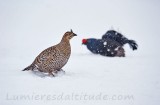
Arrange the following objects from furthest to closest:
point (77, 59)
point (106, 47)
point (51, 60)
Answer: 1. point (106, 47)
2. point (77, 59)
3. point (51, 60)

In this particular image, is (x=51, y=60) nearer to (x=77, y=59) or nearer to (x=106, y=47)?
(x=77, y=59)

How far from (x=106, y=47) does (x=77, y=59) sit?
1.50m

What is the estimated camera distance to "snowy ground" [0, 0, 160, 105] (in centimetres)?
529

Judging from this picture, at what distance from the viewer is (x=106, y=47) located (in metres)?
9.69

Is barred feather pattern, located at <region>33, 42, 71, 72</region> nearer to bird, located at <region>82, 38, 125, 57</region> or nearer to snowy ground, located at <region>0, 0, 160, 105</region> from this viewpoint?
snowy ground, located at <region>0, 0, 160, 105</region>

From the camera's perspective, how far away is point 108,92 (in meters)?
5.52

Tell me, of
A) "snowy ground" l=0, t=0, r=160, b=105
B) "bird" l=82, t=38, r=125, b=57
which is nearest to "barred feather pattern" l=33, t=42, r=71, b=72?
"snowy ground" l=0, t=0, r=160, b=105

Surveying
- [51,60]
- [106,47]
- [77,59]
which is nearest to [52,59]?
[51,60]

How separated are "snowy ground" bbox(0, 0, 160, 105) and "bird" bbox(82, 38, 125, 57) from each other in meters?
0.26

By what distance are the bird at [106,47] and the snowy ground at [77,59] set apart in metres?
0.26

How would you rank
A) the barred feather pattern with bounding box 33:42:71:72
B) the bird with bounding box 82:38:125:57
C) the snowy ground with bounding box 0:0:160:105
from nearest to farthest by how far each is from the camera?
the snowy ground with bounding box 0:0:160:105
the barred feather pattern with bounding box 33:42:71:72
the bird with bounding box 82:38:125:57

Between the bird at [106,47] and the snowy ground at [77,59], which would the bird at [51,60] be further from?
the bird at [106,47]

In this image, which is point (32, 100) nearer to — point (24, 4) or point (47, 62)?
point (47, 62)

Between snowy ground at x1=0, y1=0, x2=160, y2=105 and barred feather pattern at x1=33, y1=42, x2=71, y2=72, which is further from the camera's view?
barred feather pattern at x1=33, y1=42, x2=71, y2=72
